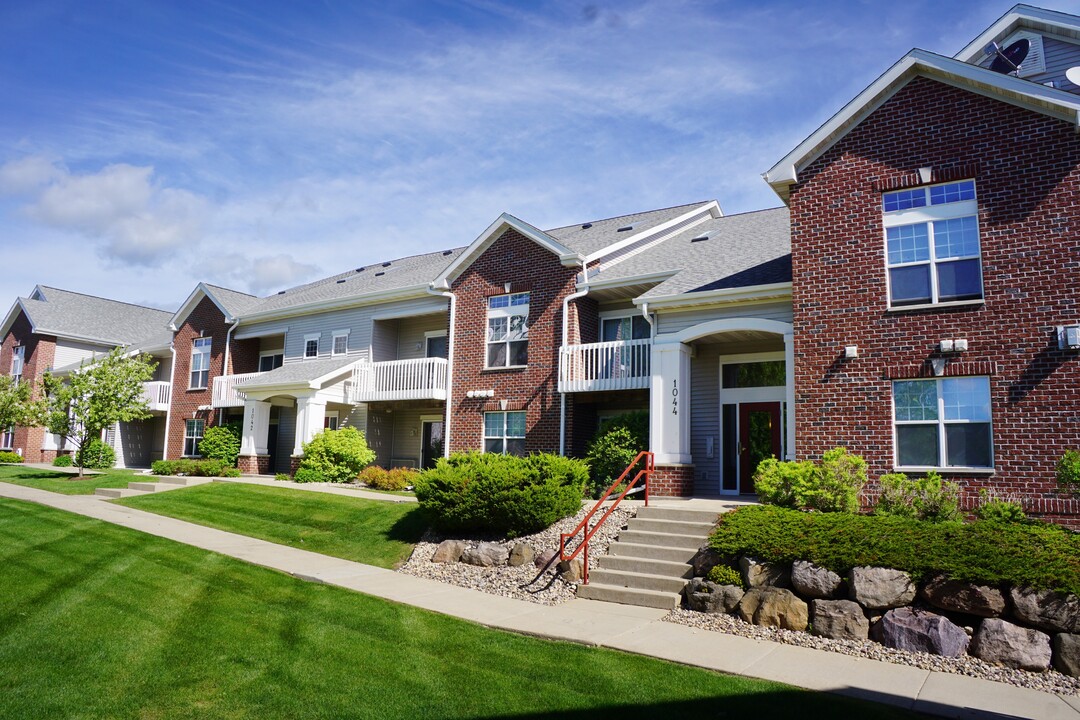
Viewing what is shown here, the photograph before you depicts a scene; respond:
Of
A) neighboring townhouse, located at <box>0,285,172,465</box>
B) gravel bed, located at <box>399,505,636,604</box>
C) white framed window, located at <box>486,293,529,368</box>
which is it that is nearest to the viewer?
gravel bed, located at <box>399,505,636,604</box>

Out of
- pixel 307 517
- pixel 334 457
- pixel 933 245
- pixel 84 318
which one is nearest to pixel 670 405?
pixel 933 245

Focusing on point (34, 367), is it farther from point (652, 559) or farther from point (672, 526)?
point (652, 559)

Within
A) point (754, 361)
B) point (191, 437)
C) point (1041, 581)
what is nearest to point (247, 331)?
point (191, 437)

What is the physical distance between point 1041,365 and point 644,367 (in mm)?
8203

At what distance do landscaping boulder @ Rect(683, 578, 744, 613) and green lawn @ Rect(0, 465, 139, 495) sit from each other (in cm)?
1781

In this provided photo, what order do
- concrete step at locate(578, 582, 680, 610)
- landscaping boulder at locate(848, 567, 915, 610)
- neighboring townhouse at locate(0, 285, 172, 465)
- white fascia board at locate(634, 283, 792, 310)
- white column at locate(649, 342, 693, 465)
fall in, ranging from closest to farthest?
landscaping boulder at locate(848, 567, 915, 610) → concrete step at locate(578, 582, 680, 610) → white fascia board at locate(634, 283, 792, 310) → white column at locate(649, 342, 693, 465) → neighboring townhouse at locate(0, 285, 172, 465)

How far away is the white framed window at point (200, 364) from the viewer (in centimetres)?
3037

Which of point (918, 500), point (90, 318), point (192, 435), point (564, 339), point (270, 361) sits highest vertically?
point (90, 318)

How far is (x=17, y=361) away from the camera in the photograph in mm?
37875

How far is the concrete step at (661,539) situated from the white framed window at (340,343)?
54.3 feet

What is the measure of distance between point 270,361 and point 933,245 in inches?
952

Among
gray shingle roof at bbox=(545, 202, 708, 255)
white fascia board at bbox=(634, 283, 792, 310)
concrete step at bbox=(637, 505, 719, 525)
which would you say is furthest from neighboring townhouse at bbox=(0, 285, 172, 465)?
concrete step at bbox=(637, 505, 719, 525)

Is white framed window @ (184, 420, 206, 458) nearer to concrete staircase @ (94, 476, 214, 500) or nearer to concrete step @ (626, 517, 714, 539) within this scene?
concrete staircase @ (94, 476, 214, 500)

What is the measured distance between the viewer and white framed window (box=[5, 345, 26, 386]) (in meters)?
37.4
